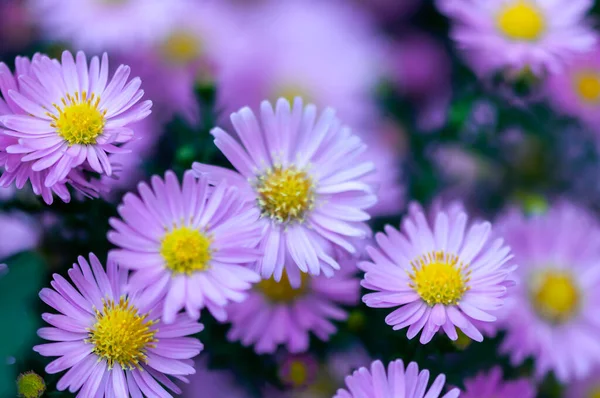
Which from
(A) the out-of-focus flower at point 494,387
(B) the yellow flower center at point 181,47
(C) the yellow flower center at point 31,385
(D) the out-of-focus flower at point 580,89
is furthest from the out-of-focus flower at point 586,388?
(B) the yellow flower center at point 181,47

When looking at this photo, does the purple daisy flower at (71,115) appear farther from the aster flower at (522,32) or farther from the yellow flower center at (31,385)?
the aster flower at (522,32)

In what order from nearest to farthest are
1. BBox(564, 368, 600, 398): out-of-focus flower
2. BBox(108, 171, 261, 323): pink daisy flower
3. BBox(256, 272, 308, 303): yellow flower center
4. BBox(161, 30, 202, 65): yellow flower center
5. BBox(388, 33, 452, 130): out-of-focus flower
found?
1. BBox(108, 171, 261, 323): pink daisy flower
2. BBox(256, 272, 308, 303): yellow flower center
3. BBox(564, 368, 600, 398): out-of-focus flower
4. BBox(161, 30, 202, 65): yellow flower center
5. BBox(388, 33, 452, 130): out-of-focus flower

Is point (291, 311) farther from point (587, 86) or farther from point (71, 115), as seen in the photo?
point (587, 86)

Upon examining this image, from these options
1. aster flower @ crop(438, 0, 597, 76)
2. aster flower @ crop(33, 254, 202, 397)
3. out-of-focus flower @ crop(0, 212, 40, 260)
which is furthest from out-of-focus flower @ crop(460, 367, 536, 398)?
out-of-focus flower @ crop(0, 212, 40, 260)

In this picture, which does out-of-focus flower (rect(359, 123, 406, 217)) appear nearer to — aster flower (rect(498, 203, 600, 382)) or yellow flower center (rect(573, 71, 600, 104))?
aster flower (rect(498, 203, 600, 382))

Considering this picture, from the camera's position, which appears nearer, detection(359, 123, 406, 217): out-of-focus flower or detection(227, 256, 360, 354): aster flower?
detection(227, 256, 360, 354): aster flower

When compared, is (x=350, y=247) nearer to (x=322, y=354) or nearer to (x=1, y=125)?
(x=322, y=354)

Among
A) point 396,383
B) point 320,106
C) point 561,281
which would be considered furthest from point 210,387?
point 320,106
